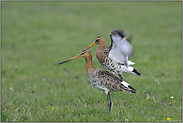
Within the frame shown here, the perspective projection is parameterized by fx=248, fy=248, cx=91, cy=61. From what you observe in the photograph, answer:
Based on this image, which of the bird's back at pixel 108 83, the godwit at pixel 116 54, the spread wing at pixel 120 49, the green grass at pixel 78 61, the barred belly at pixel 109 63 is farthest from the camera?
the green grass at pixel 78 61

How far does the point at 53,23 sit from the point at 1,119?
14530 millimetres

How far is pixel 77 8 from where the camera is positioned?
2477 centimetres

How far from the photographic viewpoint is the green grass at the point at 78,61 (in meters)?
7.09

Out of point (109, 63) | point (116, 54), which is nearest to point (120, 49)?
point (116, 54)

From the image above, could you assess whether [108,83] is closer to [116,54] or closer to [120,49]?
[116,54]

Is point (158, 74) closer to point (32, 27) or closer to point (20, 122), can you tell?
point (20, 122)

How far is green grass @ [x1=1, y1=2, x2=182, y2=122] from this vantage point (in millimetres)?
7086

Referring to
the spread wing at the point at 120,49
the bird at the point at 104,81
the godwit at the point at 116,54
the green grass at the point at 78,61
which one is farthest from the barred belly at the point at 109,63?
the green grass at the point at 78,61

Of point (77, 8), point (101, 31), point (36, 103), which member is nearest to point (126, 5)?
point (77, 8)

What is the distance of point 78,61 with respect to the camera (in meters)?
13.8

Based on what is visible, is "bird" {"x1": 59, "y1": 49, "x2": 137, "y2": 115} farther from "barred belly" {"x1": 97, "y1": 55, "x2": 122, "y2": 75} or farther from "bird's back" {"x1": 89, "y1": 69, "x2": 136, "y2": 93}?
"barred belly" {"x1": 97, "y1": 55, "x2": 122, "y2": 75}

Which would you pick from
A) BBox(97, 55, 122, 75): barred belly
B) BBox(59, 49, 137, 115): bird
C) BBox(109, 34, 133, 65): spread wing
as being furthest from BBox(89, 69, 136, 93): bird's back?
BBox(109, 34, 133, 65): spread wing

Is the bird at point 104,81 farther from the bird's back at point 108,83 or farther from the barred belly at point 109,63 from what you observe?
the barred belly at point 109,63


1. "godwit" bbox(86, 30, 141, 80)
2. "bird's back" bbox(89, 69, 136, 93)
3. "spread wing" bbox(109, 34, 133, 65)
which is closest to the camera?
"spread wing" bbox(109, 34, 133, 65)
